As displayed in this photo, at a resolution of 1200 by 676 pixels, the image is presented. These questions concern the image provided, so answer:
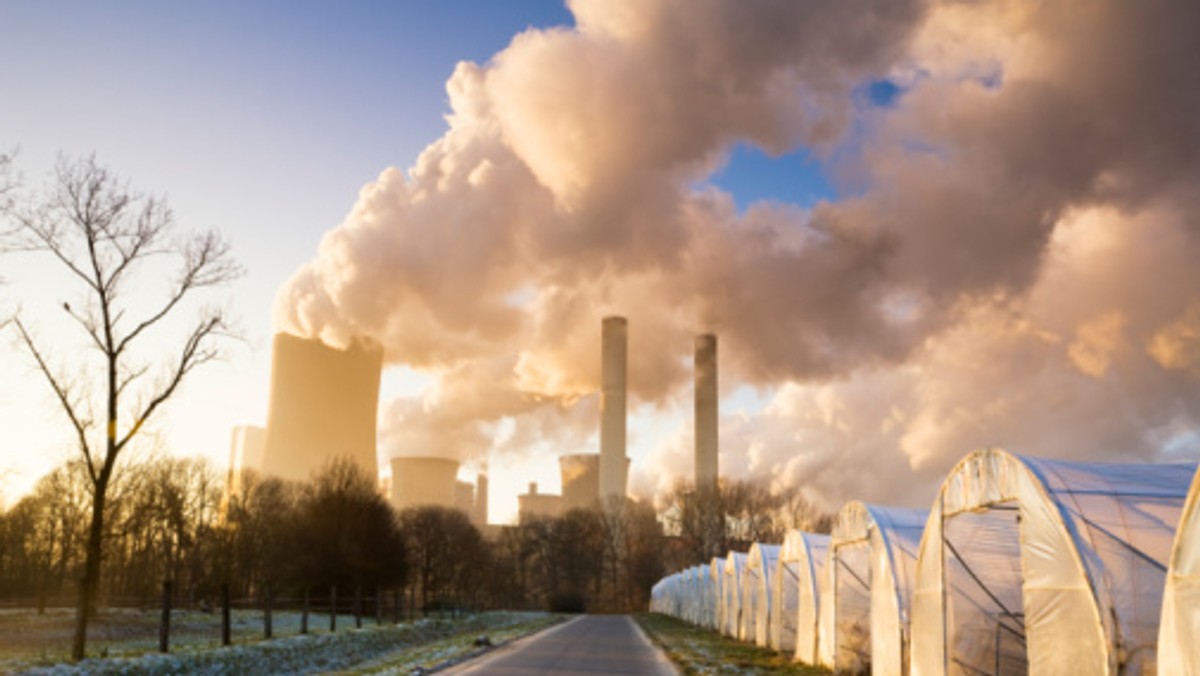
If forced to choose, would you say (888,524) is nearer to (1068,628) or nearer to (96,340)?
(1068,628)

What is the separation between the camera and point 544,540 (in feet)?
385

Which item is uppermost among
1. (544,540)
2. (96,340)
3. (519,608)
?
(96,340)

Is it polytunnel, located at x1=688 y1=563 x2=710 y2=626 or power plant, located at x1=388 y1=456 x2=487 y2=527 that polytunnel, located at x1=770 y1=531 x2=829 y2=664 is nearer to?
polytunnel, located at x1=688 y1=563 x2=710 y2=626

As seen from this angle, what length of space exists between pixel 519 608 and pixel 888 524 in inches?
3822

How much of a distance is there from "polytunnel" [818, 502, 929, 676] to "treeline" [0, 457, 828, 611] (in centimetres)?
1825

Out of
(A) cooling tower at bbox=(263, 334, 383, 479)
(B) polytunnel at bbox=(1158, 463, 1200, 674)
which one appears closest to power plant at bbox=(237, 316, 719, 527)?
(A) cooling tower at bbox=(263, 334, 383, 479)

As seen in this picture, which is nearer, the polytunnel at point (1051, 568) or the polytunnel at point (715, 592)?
the polytunnel at point (1051, 568)

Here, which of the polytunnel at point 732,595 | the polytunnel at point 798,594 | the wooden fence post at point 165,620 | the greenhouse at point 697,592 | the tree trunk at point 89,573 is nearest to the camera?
the tree trunk at point 89,573

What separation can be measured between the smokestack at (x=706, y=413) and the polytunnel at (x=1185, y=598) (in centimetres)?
9297

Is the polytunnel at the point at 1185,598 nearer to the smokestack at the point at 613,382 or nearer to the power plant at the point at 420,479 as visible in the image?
the smokestack at the point at 613,382

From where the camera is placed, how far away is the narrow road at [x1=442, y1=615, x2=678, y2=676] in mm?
20781

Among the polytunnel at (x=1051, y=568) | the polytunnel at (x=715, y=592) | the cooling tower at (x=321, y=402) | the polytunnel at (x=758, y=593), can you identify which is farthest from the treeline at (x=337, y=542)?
the polytunnel at (x=1051, y=568)

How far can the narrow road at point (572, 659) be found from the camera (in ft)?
68.2

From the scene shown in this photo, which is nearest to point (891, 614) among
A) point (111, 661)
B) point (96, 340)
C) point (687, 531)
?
point (111, 661)
